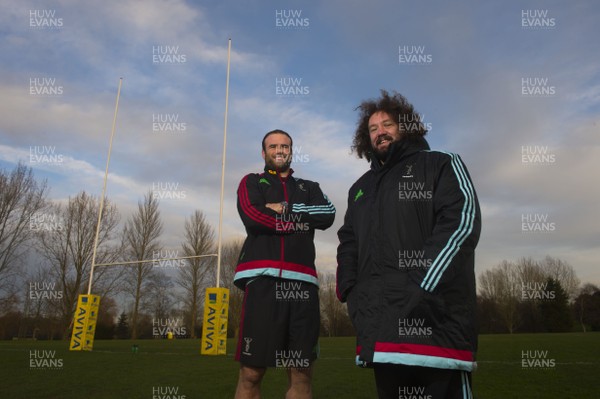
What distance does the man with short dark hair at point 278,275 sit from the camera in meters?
2.86

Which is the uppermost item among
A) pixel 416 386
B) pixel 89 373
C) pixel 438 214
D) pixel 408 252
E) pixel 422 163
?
pixel 422 163

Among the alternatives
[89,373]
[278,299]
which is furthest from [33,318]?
[278,299]

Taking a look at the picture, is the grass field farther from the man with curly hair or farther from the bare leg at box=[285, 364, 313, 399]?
the man with curly hair

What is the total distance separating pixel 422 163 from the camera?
86.3 inches

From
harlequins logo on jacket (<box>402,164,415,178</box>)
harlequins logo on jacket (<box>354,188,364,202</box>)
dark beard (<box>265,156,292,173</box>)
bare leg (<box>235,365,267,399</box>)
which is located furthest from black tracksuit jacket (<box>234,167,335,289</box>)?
harlequins logo on jacket (<box>402,164,415,178</box>)

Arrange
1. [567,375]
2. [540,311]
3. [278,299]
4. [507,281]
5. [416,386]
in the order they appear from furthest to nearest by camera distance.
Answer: [507,281] → [540,311] → [567,375] → [278,299] → [416,386]

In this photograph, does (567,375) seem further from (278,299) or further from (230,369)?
(278,299)

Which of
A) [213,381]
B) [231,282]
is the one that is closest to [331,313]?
[231,282]

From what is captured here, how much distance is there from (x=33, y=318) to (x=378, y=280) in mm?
39677

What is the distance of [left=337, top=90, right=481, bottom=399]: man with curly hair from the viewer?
70.8 inches

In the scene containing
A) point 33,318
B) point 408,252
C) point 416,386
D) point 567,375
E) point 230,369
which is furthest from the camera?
point 33,318

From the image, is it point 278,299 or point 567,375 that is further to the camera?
point 567,375

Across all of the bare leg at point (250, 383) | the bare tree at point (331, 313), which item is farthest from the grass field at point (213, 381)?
the bare tree at point (331, 313)

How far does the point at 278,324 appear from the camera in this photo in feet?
9.50
